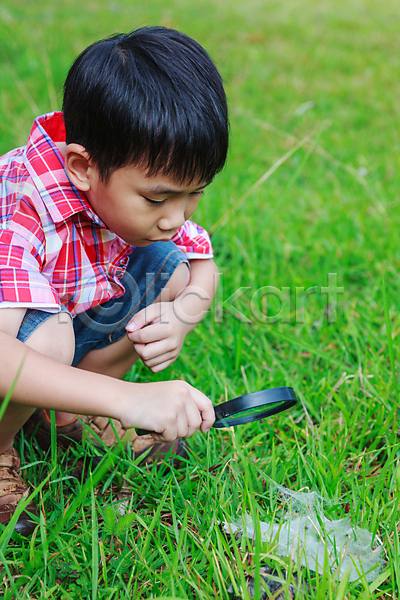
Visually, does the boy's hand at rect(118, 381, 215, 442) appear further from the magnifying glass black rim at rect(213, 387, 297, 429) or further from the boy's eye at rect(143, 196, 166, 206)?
the boy's eye at rect(143, 196, 166, 206)

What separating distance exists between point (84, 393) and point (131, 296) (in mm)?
446

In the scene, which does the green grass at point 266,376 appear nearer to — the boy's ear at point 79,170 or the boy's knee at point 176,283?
the boy's knee at point 176,283

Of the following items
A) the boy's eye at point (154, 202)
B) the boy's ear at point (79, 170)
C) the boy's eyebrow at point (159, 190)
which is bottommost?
the boy's eye at point (154, 202)

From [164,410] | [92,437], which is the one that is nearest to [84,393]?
[164,410]

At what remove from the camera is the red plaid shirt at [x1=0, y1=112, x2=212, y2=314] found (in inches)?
34.1

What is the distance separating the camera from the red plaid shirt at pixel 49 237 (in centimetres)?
87

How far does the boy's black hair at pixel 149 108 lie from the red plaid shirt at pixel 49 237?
0.27 feet

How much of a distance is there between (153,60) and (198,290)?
1.70 feet

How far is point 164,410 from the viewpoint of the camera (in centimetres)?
80

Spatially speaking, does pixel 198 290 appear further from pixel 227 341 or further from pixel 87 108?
pixel 87 108

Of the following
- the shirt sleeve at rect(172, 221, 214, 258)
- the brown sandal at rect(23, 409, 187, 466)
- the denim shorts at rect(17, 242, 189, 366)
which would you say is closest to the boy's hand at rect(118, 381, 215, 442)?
the brown sandal at rect(23, 409, 187, 466)

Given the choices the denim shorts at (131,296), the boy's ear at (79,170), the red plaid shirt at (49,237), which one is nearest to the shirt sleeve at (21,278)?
the red plaid shirt at (49,237)

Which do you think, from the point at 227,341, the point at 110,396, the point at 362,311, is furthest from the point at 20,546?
the point at 362,311

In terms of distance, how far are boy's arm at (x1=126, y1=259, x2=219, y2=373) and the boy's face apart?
7.0 inches
